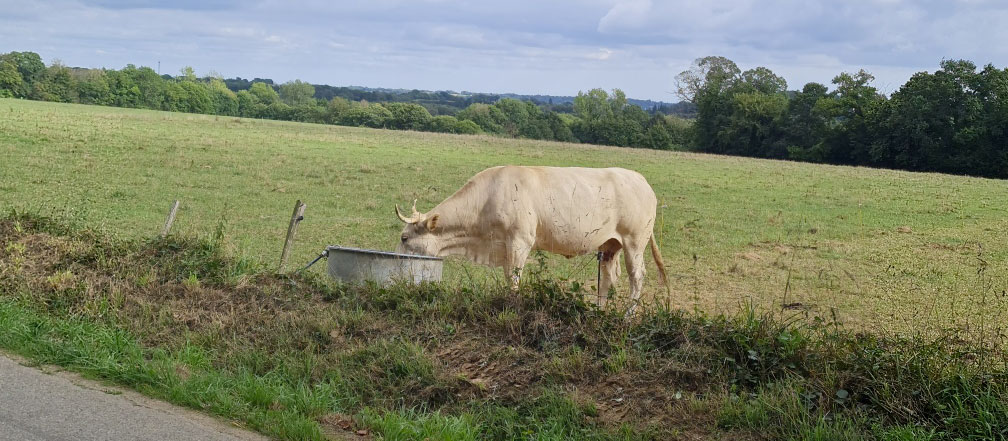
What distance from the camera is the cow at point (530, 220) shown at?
1143 cm

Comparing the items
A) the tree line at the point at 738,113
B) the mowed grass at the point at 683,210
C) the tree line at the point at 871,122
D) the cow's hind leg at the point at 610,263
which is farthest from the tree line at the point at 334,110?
the cow's hind leg at the point at 610,263

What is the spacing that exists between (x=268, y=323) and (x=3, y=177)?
1843cm

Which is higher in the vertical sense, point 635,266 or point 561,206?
point 561,206

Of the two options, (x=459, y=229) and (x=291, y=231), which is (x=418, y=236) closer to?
(x=459, y=229)

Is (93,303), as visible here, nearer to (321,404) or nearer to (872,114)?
(321,404)

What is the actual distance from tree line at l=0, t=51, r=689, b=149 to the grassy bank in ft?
262

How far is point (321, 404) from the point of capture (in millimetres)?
6090

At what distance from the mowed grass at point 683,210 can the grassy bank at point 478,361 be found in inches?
26.8

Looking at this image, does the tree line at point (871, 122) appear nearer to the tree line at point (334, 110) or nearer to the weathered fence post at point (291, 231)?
the tree line at point (334, 110)

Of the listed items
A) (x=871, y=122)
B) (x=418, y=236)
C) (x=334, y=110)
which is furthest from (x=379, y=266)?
(x=334, y=110)

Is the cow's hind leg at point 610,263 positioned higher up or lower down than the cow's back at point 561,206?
lower down

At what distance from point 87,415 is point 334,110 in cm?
9770

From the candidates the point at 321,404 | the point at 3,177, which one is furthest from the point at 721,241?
the point at 3,177

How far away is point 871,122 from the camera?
6356 cm
